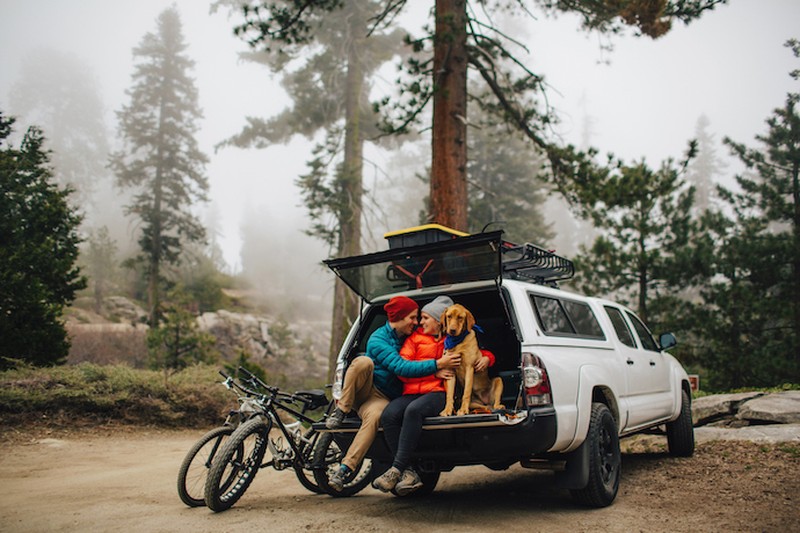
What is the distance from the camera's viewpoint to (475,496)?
19.1ft

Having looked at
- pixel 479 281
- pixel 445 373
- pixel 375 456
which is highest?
pixel 479 281

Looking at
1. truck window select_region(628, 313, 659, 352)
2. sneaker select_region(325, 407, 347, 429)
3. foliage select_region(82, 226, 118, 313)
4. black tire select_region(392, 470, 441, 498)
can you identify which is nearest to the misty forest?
foliage select_region(82, 226, 118, 313)

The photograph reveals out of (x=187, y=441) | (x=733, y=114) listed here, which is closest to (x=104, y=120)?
(x=187, y=441)

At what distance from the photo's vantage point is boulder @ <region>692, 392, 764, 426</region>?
938 centimetres

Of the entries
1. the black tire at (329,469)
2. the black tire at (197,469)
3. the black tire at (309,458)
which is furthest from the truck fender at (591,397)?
the black tire at (197,469)

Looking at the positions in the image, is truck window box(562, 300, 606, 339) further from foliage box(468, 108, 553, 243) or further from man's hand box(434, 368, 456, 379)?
foliage box(468, 108, 553, 243)

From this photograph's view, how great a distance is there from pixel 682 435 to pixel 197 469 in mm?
5678

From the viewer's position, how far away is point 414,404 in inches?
177

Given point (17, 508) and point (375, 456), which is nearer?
point (375, 456)

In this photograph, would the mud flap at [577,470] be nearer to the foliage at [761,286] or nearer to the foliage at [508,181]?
the foliage at [761,286]

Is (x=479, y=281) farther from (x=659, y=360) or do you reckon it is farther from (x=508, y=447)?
(x=659, y=360)

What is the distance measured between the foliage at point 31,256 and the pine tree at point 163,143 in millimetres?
14065

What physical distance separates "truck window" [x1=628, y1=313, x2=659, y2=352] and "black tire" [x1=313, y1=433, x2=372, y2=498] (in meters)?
3.51

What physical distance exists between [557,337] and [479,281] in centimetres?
81
